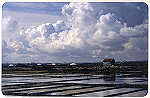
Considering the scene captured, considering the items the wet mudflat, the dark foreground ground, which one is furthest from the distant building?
the wet mudflat

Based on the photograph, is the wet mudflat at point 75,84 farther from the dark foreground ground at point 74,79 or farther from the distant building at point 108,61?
the distant building at point 108,61

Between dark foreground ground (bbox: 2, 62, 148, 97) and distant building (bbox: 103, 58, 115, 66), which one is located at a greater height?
distant building (bbox: 103, 58, 115, 66)

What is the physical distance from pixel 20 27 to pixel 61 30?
0.50 metres

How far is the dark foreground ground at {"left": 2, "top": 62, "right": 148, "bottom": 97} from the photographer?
3.29 meters

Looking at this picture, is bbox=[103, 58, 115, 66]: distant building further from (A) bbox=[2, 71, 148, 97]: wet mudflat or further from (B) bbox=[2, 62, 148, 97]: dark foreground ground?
(A) bbox=[2, 71, 148, 97]: wet mudflat

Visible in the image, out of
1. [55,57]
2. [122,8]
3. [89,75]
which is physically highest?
[122,8]

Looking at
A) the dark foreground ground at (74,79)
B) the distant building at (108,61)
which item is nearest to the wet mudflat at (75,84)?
the dark foreground ground at (74,79)

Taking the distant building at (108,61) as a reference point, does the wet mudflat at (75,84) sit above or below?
below

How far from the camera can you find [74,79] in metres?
3.43

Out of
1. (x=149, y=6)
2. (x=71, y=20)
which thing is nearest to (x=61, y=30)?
(x=71, y=20)

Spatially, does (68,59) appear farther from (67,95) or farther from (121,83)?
(121,83)

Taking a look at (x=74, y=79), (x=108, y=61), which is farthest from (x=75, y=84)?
(x=108, y=61)

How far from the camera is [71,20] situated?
339cm

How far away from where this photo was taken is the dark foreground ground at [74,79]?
3.29 meters
